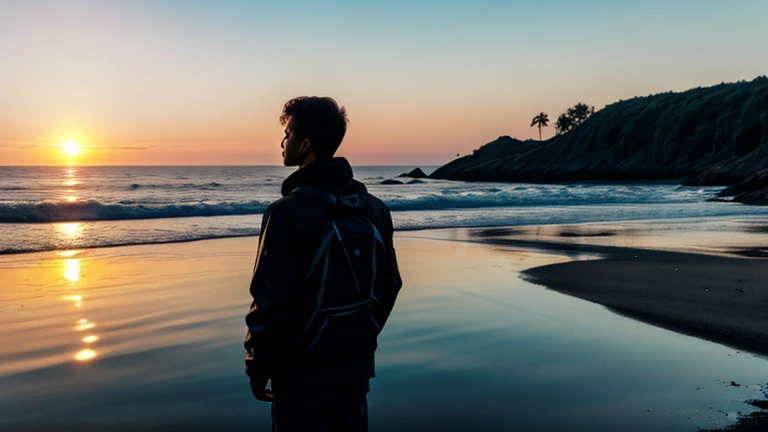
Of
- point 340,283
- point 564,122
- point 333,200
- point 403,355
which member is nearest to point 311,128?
point 333,200

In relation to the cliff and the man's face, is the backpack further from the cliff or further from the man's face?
the cliff

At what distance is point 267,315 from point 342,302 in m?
0.26

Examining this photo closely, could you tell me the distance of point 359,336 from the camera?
226 centimetres

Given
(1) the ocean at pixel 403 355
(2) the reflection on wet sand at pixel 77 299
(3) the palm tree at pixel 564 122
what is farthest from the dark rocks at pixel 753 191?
(3) the palm tree at pixel 564 122

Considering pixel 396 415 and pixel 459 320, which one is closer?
pixel 396 415

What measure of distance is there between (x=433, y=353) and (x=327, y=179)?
9.49 feet

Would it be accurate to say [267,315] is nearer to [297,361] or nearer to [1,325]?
[297,361]

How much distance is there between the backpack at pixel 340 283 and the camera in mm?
2152

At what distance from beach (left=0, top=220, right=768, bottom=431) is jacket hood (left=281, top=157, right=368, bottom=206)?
175cm

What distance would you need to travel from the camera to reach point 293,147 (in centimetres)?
238

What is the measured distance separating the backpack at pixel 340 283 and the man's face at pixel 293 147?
21cm

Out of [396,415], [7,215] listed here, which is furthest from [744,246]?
[7,215]

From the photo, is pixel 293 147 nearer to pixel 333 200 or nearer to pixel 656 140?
pixel 333 200

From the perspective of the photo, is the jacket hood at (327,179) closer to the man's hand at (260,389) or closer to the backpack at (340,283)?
the backpack at (340,283)
